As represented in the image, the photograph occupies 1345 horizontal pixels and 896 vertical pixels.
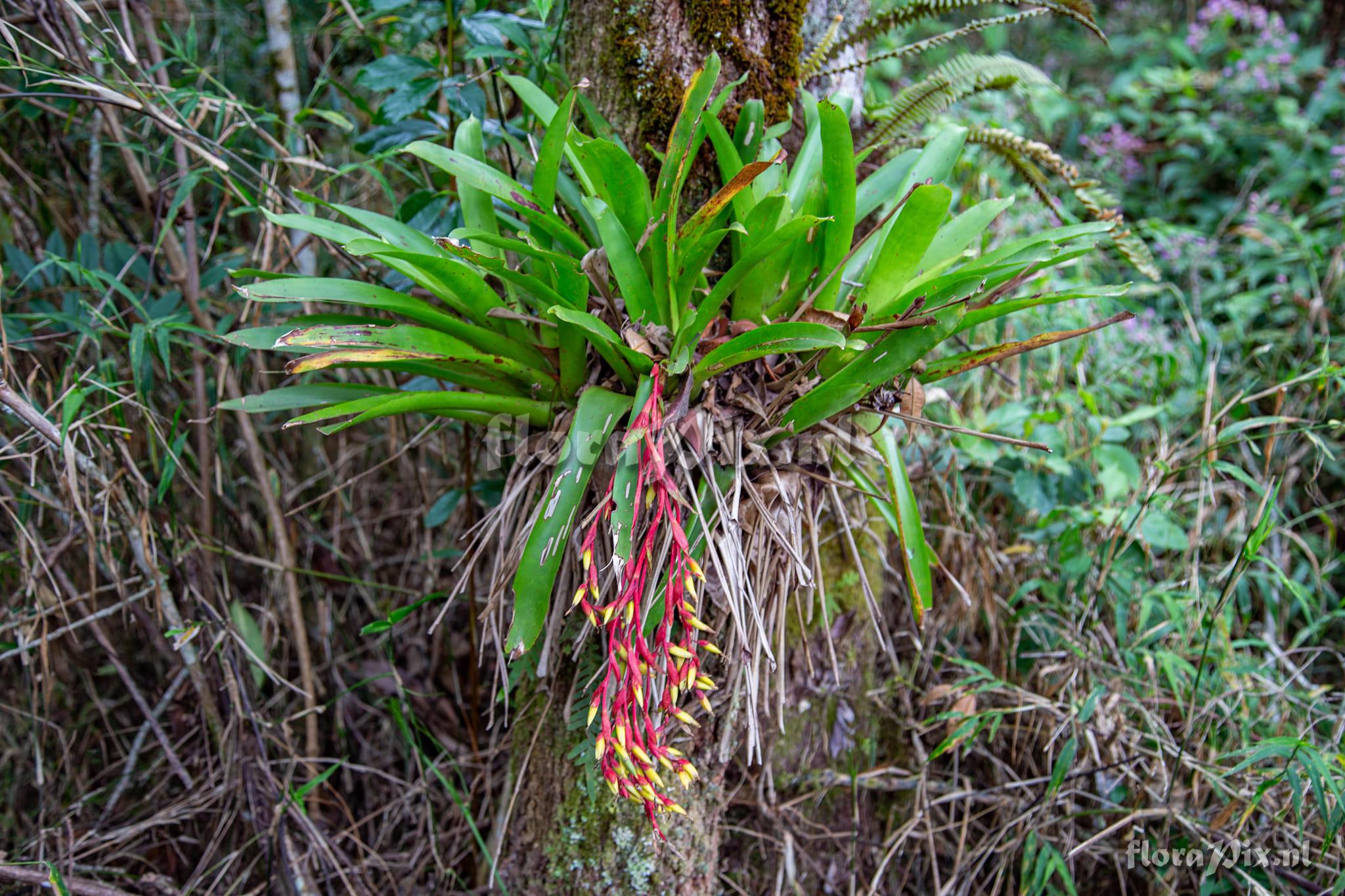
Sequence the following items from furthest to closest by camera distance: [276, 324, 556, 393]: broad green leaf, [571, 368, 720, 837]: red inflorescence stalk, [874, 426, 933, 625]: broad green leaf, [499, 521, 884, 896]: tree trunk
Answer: [499, 521, 884, 896]: tree trunk
[874, 426, 933, 625]: broad green leaf
[276, 324, 556, 393]: broad green leaf
[571, 368, 720, 837]: red inflorescence stalk

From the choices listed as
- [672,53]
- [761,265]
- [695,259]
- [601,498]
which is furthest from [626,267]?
[672,53]

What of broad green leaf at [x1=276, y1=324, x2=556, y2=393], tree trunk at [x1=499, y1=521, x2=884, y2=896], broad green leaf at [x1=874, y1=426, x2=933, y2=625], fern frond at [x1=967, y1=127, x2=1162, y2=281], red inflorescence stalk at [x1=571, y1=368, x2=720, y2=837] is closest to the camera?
red inflorescence stalk at [x1=571, y1=368, x2=720, y2=837]

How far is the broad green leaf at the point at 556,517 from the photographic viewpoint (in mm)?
966

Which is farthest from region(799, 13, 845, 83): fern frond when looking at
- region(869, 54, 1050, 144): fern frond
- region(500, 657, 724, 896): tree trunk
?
region(500, 657, 724, 896): tree trunk

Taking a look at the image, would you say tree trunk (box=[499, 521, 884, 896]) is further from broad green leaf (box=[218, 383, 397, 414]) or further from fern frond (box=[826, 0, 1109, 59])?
fern frond (box=[826, 0, 1109, 59])

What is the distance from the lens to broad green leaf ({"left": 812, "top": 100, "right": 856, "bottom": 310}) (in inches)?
37.2

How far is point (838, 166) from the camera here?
0.98 m

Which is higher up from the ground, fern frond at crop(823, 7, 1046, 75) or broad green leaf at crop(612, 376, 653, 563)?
fern frond at crop(823, 7, 1046, 75)

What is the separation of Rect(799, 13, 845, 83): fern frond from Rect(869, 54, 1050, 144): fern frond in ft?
0.42

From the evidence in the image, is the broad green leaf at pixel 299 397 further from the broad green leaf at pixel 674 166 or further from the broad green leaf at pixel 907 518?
the broad green leaf at pixel 907 518

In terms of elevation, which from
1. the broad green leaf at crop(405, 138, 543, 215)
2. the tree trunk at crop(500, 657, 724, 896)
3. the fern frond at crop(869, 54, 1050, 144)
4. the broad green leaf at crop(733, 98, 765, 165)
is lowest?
the tree trunk at crop(500, 657, 724, 896)

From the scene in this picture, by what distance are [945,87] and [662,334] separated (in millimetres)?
667

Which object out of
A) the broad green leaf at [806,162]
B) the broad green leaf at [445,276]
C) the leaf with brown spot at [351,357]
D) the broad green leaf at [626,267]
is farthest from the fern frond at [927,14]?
the leaf with brown spot at [351,357]

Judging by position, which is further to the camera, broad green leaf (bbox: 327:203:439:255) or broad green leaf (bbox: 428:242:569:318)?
broad green leaf (bbox: 327:203:439:255)
